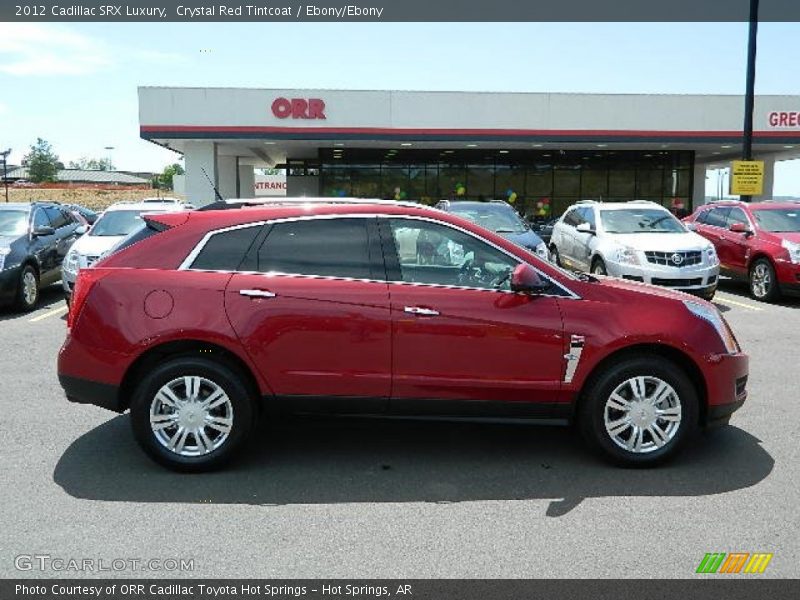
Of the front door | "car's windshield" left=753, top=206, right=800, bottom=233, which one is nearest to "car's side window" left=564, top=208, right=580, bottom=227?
"car's windshield" left=753, top=206, right=800, bottom=233

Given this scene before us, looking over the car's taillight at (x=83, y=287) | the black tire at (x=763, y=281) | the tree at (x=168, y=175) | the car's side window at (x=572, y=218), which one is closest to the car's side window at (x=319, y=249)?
the car's taillight at (x=83, y=287)

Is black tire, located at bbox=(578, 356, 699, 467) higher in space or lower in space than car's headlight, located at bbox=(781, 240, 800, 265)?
lower

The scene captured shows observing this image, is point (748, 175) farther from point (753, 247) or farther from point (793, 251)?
point (793, 251)

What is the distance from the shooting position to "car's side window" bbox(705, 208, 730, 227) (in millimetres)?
13336

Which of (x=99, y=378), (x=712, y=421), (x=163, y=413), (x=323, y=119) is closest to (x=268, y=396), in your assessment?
(x=163, y=413)

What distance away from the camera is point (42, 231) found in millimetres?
11148

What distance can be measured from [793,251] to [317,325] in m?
9.94

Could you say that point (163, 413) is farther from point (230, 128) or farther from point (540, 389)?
point (230, 128)

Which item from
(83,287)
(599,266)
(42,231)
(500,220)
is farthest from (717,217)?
(83,287)

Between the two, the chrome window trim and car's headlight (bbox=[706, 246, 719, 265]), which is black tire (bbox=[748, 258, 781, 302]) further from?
the chrome window trim

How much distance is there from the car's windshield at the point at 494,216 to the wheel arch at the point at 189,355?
8.70 m

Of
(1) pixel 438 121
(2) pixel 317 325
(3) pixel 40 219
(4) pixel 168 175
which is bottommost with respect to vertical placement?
(2) pixel 317 325

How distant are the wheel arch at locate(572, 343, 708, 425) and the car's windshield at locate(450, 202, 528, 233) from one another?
320 inches

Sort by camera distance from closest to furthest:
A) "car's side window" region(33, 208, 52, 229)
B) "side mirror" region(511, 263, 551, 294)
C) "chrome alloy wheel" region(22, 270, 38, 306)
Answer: "side mirror" region(511, 263, 551, 294) → "chrome alloy wheel" region(22, 270, 38, 306) → "car's side window" region(33, 208, 52, 229)
